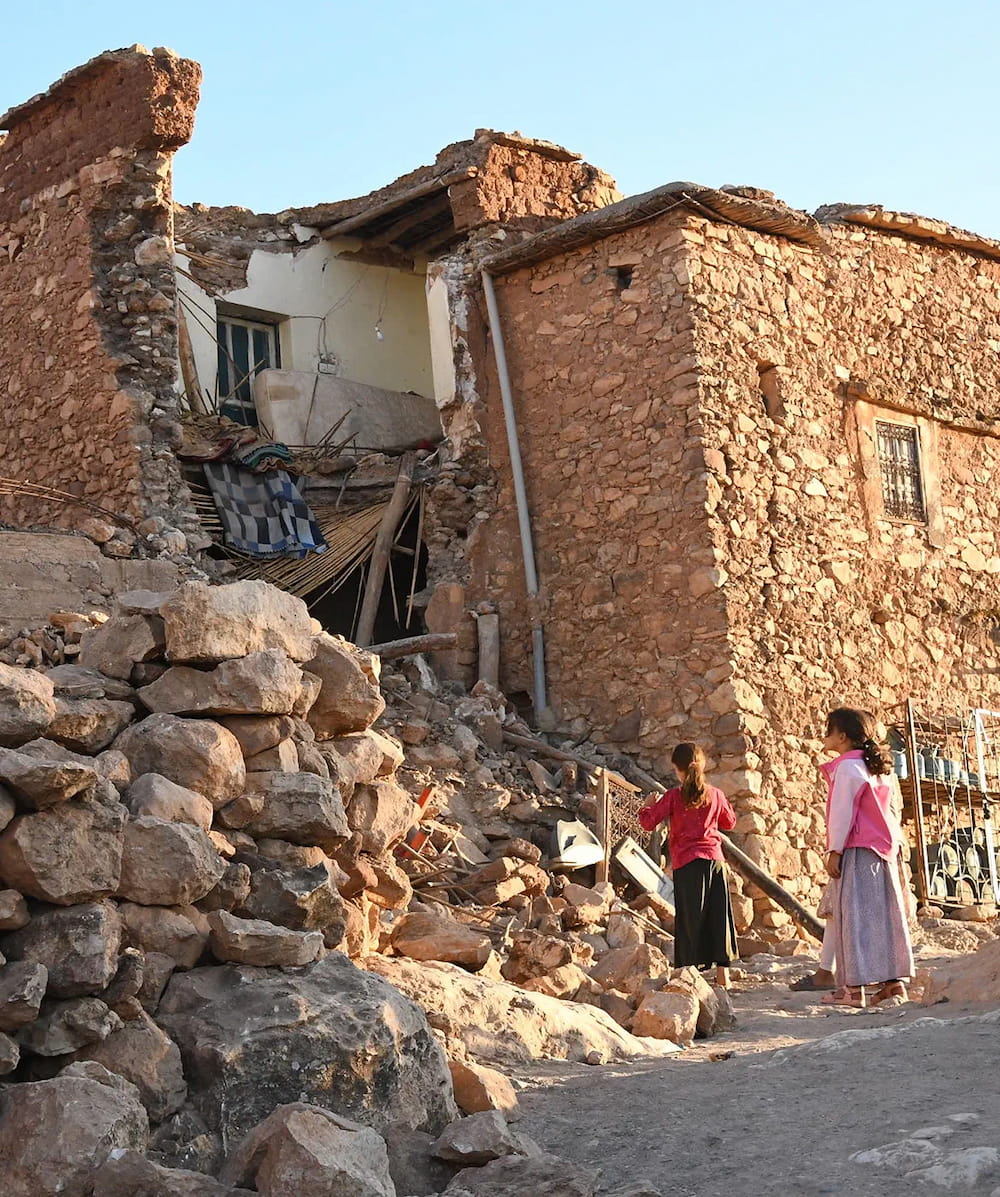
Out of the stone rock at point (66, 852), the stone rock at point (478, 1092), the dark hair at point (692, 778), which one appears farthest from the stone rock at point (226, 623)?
the dark hair at point (692, 778)

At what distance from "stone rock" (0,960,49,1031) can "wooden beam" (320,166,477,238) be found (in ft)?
28.0

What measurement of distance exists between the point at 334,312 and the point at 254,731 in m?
8.72

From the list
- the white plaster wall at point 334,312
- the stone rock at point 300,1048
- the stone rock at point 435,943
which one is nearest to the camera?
the stone rock at point 300,1048

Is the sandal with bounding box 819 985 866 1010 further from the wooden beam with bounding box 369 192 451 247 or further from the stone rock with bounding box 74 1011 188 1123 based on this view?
the wooden beam with bounding box 369 192 451 247

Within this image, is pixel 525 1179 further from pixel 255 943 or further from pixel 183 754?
pixel 183 754

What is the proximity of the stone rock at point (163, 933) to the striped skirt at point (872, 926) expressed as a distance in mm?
3328

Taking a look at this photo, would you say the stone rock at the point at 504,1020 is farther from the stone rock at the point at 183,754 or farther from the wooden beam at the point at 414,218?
the wooden beam at the point at 414,218

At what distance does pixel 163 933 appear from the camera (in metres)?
4.71

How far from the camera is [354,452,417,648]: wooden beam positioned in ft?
37.3

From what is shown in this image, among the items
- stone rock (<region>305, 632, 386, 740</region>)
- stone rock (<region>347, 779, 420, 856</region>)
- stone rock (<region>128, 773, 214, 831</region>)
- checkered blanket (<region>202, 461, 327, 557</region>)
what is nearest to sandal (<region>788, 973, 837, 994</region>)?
stone rock (<region>347, 779, 420, 856</region>)

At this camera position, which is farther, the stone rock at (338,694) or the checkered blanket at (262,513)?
the checkered blanket at (262,513)

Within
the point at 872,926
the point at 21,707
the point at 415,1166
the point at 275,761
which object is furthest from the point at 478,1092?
the point at 872,926

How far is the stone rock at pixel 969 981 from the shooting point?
6.06 m

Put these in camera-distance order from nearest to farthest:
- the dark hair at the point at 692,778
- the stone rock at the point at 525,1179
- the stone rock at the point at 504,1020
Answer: the stone rock at the point at 525,1179, the stone rock at the point at 504,1020, the dark hair at the point at 692,778
